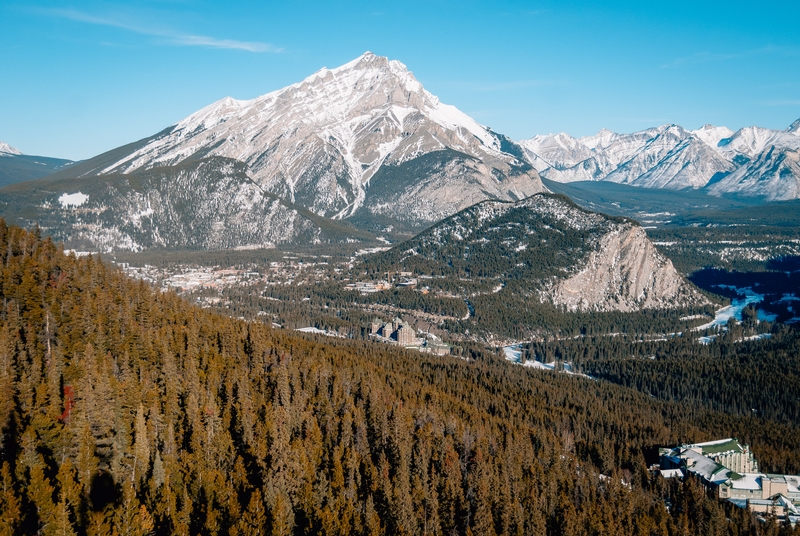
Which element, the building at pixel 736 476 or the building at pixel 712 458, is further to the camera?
the building at pixel 712 458

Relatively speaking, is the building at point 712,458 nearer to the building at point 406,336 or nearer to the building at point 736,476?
the building at point 736,476

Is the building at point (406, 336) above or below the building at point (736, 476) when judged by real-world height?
above

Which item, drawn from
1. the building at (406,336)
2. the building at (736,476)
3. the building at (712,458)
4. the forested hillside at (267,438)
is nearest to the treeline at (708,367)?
the building at (712,458)

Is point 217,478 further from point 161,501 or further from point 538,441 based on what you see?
point 538,441

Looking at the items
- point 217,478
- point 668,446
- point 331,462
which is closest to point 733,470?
point 668,446

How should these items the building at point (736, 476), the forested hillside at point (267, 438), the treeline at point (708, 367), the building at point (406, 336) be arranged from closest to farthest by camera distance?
the forested hillside at point (267, 438) → the building at point (736, 476) → the treeline at point (708, 367) → the building at point (406, 336)

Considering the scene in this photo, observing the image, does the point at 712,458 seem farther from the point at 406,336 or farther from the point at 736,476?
the point at 406,336

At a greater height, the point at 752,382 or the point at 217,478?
the point at 217,478

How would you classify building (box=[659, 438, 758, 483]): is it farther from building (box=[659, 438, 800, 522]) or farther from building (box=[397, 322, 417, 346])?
building (box=[397, 322, 417, 346])

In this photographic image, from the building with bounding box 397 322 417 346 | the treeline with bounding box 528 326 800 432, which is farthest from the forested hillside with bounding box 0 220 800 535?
the building with bounding box 397 322 417 346
